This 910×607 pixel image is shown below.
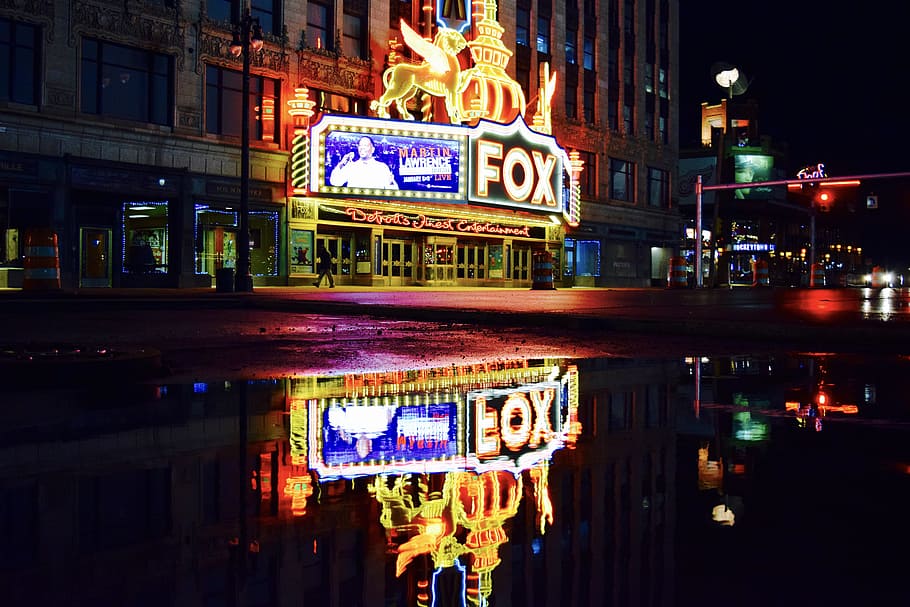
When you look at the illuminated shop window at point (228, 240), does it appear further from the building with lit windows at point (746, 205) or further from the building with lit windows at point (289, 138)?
the building with lit windows at point (746, 205)

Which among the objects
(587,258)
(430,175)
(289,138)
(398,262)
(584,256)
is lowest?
(398,262)

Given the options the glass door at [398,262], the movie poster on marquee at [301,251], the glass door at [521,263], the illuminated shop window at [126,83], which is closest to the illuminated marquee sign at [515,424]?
the illuminated shop window at [126,83]

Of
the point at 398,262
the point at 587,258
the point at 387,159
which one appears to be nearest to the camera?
the point at 387,159

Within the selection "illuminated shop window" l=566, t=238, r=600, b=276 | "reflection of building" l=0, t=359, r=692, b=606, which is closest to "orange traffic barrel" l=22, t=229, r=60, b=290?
"reflection of building" l=0, t=359, r=692, b=606

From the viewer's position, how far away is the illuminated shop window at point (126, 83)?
3053 centimetres

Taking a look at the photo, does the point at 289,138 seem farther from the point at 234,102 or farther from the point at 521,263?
the point at 521,263

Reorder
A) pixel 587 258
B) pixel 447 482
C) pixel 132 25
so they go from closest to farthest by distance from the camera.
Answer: pixel 447 482 → pixel 132 25 → pixel 587 258

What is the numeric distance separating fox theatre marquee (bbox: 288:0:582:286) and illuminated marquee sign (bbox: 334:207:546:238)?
5 cm

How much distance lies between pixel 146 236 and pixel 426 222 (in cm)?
1334

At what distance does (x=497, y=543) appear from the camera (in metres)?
2.84

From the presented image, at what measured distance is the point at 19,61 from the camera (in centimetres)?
2844

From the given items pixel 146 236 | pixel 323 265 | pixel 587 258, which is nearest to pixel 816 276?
pixel 587 258

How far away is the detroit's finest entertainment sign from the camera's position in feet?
120

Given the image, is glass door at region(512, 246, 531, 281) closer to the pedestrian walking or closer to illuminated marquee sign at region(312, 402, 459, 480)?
the pedestrian walking
